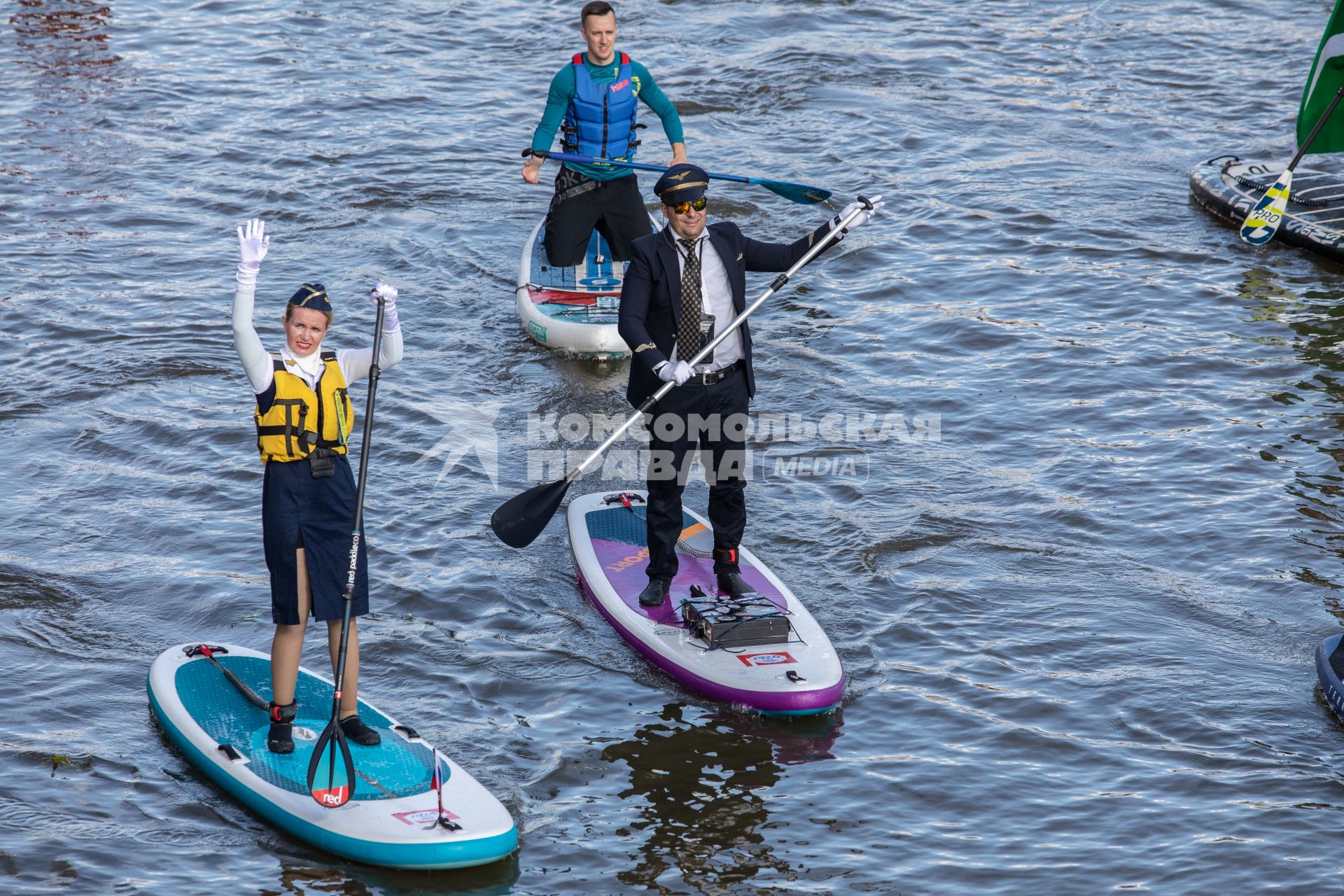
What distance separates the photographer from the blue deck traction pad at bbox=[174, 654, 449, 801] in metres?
5.39

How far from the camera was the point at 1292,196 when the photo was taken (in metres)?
11.9

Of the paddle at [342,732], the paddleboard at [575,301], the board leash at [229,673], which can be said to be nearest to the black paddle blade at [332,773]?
the paddle at [342,732]

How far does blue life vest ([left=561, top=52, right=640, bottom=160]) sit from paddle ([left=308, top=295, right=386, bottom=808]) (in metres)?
4.67

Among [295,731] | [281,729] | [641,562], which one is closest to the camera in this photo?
[281,729]

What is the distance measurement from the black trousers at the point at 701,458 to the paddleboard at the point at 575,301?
339 cm

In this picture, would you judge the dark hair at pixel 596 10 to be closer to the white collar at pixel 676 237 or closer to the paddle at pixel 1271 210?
the white collar at pixel 676 237

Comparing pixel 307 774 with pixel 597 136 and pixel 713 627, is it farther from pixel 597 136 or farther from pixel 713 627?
pixel 597 136

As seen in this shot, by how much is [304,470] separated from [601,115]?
5.06 metres

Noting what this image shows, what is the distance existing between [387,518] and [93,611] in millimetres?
1704

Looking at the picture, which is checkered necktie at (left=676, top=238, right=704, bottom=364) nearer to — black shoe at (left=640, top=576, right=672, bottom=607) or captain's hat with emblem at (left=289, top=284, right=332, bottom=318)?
black shoe at (left=640, top=576, right=672, bottom=607)

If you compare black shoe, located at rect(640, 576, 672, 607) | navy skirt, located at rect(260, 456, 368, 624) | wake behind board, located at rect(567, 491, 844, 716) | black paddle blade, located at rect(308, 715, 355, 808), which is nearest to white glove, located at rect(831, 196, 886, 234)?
wake behind board, located at rect(567, 491, 844, 716)

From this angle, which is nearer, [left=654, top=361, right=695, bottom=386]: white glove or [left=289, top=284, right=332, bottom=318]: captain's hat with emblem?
[left=289, top=284, right=332, bottom=318]: captain's hat with emblem

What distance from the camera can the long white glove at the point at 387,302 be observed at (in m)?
5.33

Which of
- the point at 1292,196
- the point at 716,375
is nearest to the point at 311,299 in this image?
the point at 716,375
